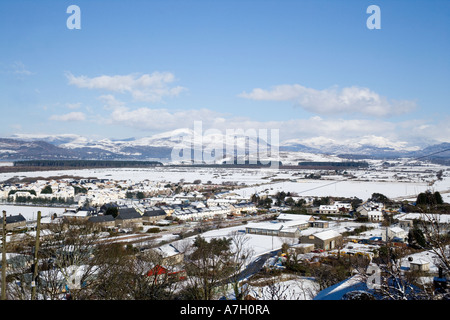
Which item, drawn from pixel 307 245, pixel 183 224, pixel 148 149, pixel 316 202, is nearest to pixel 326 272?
pixel 307 245

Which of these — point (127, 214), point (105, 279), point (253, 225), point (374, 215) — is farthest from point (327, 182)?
point (105, 279)

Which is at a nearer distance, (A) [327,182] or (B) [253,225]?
(B) [253,225]

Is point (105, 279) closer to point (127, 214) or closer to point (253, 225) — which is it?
point (253, 225)

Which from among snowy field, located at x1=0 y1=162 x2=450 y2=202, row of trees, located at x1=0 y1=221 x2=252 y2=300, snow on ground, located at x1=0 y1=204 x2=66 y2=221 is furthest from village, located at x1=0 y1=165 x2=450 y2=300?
snowy field, located at x1=0 y1=162 x2=450 y2=202

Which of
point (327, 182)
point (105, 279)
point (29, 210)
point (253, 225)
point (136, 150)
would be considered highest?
point (136, 150)

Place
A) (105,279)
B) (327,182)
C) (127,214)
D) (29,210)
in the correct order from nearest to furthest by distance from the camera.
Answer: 1. (105,279)
2. (127,214)
3. (29,210)
4. (327,182)

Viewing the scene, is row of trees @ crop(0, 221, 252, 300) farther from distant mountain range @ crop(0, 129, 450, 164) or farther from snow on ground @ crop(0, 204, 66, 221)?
distant mountain range @ crop(0, 129, 450, 164)

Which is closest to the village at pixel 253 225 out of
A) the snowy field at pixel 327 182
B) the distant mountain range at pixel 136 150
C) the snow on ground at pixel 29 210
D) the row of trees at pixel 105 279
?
the snow on ground at pixel 29 210

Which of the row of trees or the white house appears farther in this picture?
the white house

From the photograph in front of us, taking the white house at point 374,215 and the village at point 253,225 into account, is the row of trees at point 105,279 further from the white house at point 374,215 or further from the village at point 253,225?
the white house at point 374,215
